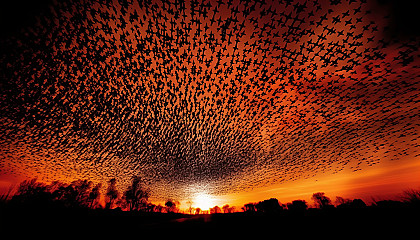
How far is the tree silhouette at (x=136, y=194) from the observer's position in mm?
45500

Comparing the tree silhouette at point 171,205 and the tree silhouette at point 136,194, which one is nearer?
the tree silhouette at point 136,194

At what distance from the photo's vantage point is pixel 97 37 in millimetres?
7484

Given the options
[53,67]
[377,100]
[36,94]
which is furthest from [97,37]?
[377,100]

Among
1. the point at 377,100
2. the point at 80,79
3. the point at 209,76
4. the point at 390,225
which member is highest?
the point at 80,79

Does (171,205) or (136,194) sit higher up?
(136,194)

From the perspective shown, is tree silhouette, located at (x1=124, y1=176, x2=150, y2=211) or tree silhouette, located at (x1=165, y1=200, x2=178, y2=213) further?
tree silhouette, located at (x1=165, y1=200, x2=178, y2=213)

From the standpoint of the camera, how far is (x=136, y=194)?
1829 inches

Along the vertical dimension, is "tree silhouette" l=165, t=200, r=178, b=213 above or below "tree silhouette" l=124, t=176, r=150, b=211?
below

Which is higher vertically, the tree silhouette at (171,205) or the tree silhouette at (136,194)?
the tree silhouette at (136,194)

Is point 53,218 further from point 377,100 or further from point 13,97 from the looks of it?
point 377,100

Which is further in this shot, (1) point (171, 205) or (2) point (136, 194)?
(1) point (171, 205)

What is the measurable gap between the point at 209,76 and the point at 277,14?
15.0 feet

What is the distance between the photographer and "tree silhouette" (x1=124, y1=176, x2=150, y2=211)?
45.5 metres

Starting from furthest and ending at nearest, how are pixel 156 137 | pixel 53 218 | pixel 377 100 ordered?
pixel 156 137 < pixel 377 100 < pixel 53 218
